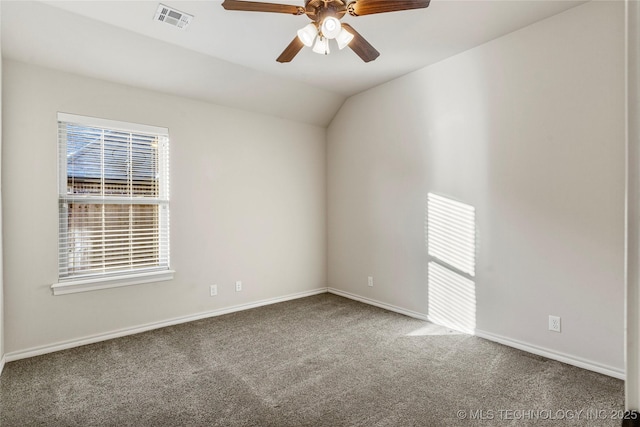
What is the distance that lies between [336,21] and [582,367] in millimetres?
3139

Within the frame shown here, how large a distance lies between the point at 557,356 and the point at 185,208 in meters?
3.83

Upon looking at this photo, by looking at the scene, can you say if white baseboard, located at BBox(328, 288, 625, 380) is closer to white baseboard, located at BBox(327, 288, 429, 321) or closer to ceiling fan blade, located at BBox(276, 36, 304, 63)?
white baseboard, located at BBox(327, 288, 429, 321)

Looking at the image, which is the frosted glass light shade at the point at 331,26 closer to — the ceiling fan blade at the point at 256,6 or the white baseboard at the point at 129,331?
the ceiling fan blade at the point at 256,6

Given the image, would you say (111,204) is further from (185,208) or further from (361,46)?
(361,46)

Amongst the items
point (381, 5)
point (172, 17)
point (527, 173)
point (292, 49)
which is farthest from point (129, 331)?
point (527, 173)

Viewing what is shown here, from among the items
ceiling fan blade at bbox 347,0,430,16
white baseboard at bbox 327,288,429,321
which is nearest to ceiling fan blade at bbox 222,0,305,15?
ceiling fan blade at bbox 347,0,430,16

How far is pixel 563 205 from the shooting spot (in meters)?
2.76

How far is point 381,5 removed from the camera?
2121 millimetres

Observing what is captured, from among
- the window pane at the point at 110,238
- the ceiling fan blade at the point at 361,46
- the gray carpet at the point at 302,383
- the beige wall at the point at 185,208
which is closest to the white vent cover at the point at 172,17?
the beige wall at the point at 185,208

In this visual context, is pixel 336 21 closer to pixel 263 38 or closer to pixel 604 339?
pixel 263 38

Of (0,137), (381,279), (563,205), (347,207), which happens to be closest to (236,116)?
(347,207)

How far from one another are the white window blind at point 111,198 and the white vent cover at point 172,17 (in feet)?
3.88

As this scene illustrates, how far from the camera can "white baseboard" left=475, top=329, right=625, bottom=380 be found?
2537mm

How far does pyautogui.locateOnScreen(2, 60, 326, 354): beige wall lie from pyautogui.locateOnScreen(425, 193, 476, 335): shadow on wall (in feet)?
6.09
